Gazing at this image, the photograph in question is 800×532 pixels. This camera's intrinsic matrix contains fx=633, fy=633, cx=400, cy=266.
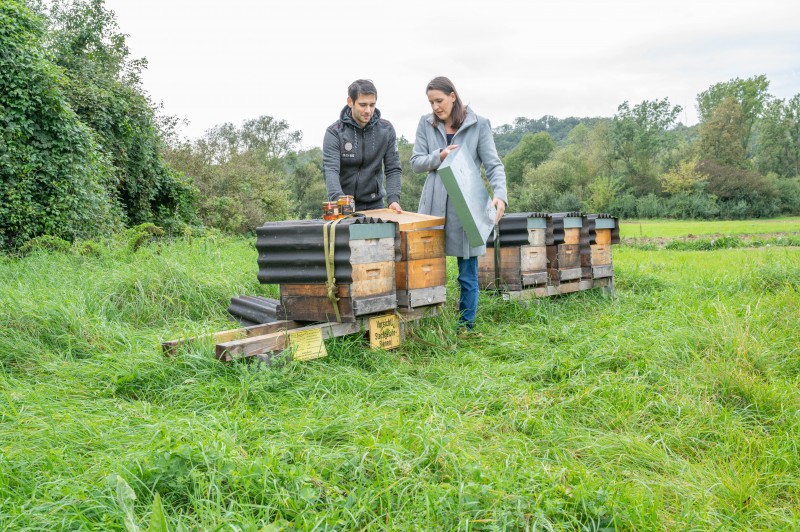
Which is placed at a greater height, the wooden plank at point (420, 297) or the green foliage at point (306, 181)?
the green foliage at point (306, 181)

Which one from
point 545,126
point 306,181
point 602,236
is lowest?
point 602,236

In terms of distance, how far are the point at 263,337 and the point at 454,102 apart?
285 centimetres

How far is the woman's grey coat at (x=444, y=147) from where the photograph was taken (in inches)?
220

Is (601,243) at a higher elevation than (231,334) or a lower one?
higher

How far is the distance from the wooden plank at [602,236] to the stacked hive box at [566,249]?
17.6 inches

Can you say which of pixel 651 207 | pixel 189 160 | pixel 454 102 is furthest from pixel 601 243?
pixel 651 207

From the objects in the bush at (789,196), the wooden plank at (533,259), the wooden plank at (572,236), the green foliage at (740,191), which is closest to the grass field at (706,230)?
the green foliage at (740,191)

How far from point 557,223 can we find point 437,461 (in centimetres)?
488

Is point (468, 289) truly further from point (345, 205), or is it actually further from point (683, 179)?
point (683, 179)

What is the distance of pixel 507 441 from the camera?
10.1 feet

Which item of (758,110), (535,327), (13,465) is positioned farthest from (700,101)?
(13,465)

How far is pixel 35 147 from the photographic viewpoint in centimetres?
1099

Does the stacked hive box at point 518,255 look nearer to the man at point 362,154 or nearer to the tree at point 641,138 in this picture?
the man at point 362,154

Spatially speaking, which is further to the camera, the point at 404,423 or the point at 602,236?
the point at 602,236
